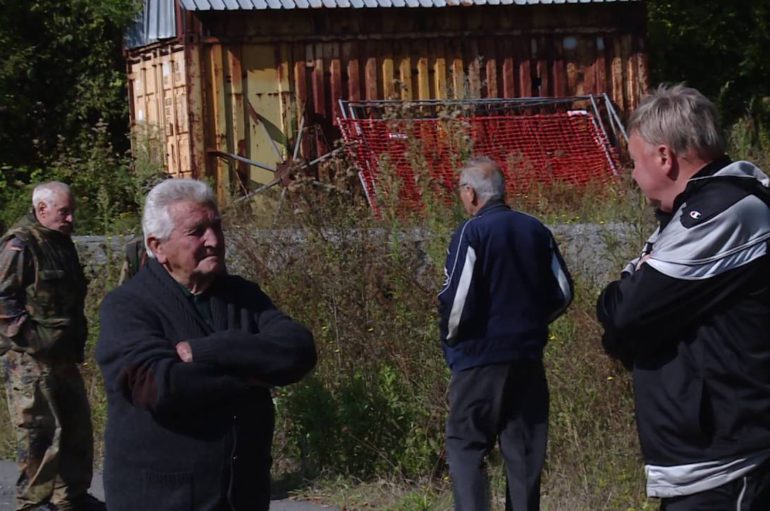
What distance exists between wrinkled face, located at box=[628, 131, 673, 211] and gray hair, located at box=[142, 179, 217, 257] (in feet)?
4.48

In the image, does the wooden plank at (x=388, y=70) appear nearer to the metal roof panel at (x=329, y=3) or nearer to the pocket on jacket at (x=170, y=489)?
the metal roof panel at (x=329, y=3)

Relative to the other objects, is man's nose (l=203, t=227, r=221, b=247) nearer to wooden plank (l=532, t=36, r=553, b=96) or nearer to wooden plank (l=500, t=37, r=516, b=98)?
wooden plank (l=500, t=37, r=516, b=98)

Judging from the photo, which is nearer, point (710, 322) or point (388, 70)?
point (710, 322)

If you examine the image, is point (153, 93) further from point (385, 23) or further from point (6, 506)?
point (6, 506)

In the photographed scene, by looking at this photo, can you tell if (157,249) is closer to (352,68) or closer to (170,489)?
(170,489)

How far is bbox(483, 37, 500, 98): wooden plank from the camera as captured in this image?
61.0 ft

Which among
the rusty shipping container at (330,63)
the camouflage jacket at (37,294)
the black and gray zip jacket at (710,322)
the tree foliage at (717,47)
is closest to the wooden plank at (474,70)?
the rusty shipping container at (330,63)

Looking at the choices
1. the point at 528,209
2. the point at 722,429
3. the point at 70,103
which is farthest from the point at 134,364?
the point at 70,103

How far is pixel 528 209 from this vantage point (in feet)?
35.1

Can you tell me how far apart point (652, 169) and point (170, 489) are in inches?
68.4

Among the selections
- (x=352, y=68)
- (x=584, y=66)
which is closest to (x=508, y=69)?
(x=584, y=66)

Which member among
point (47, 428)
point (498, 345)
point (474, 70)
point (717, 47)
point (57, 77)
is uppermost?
point (717, 47)

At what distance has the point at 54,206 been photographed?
26.0ft

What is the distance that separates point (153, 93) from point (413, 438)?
12.2 meters
